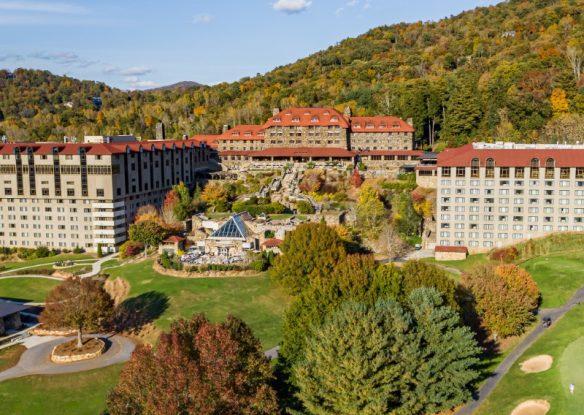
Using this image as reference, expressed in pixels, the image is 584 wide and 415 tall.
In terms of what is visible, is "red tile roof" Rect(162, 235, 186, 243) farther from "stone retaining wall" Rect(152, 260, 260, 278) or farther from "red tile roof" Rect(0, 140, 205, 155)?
"red tile roof" Rect(0, 140, 205, 155)

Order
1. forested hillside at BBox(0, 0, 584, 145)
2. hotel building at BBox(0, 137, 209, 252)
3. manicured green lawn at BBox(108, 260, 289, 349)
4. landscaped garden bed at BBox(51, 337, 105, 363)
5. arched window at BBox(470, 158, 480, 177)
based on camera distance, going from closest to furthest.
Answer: landscaped garden bed at BBox(51, 337, 105, 363), manicured green lawn at BBox(108, 260, 289, 349), arched window at BBox(470, 158, 480, 177), hotel building at BBox(0, 137, 209, 252), forested hillside at BBox(0, 0, 584, 145)

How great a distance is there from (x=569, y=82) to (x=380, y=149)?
38.3 metres

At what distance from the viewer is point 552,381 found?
45.2m

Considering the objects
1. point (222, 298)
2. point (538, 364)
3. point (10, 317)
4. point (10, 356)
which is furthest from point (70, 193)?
point (538, 364)

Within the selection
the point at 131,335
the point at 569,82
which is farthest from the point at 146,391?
the point at 569,82

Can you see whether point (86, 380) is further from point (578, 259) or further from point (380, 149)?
point (380, 149)

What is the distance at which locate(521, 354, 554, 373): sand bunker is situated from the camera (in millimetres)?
47969

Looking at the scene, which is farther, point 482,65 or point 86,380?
point 482,65

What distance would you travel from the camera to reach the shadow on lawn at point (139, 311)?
2571 inches

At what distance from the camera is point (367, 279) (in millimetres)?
53375

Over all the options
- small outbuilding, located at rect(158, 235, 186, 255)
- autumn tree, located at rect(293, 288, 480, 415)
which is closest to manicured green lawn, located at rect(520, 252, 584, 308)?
autumn tree, located at rect(293, 288, 480, 415)

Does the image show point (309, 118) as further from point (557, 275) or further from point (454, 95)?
point (557, 275)

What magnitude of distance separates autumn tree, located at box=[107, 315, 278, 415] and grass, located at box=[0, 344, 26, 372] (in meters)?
23.2

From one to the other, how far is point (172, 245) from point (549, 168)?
53265mm
